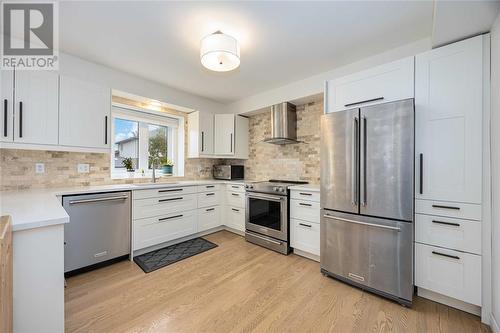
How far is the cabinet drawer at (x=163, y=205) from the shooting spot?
2.67m

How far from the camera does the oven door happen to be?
2.81m

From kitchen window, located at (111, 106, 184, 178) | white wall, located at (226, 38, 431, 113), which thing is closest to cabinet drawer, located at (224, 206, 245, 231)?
kitchen window, located at (111, 106, 184, 178)

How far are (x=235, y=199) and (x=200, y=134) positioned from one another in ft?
4.39

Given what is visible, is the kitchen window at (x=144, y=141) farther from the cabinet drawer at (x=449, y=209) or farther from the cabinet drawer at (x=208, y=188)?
the cabinet drawer at (x=449, y=209)

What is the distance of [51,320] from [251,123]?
3.71m

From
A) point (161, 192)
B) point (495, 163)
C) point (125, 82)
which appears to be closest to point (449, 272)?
point (495, 163)

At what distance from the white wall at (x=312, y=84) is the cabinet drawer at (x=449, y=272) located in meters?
1.96

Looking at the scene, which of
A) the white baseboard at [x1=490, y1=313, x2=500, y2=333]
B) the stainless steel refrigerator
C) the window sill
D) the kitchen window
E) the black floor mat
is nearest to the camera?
the white baseboard at [x1=490, y1=313, x2=500, y2=333]

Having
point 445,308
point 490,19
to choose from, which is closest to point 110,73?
point 490,19

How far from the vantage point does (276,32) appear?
79.4 inches

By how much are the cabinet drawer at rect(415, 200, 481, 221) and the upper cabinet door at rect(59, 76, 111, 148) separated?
11.3 ft

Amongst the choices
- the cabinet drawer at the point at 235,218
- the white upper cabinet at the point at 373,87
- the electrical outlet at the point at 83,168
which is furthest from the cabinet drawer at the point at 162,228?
the white upper cabinet at the point at 373,87

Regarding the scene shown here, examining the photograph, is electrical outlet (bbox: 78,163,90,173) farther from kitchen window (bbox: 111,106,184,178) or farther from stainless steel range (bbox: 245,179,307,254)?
stainless steel range (bbox: 245,179,307,254)

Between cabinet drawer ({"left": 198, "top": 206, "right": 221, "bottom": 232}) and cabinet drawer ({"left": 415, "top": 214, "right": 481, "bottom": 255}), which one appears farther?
cabinet drawer ({"left": 198, "top": 206, "right": 221, "bottom": 232})
